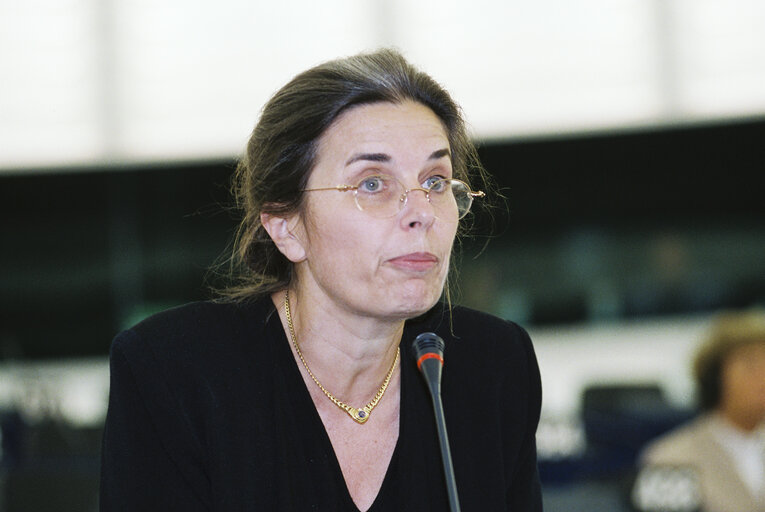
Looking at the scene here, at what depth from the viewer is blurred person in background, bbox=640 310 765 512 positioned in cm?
312

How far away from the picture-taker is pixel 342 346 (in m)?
1.80

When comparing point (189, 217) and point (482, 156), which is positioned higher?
point (482, 156)

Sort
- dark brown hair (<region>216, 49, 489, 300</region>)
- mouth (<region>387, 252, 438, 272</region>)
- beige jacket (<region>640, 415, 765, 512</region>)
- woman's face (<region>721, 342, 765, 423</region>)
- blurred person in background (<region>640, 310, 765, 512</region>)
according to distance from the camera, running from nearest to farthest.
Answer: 1. mouth (<region>387, 252, 438, 272</region>)
2. dark brown hair (<region>216, 49, 489, 300</region>)
3. beige jacket (<region>640, 415, 765, 512</region>)
4. blurred person in background (<region>640, 310, 765, 512</region>)
5. woman's face (<region>721, 342, 765, 423</region>)

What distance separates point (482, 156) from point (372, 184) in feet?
14.6

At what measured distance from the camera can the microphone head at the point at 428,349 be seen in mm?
1464

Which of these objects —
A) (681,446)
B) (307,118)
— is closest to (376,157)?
(307,118)

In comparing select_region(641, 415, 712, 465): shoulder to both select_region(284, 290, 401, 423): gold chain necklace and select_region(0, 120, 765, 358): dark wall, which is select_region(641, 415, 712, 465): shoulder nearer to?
select_region(284, 290, 401, 423): gold chain necklace

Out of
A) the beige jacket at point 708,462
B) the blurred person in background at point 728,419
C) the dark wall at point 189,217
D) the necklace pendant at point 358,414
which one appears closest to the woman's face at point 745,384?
the blurred person in background at point 728,419

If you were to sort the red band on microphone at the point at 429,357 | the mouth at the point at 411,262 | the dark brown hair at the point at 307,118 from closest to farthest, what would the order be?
the red band on microphone at the point at 429,357
the mouth at the point at 411,262
the dark brown hair at the point at 307,118

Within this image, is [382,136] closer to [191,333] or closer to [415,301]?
[415,301]

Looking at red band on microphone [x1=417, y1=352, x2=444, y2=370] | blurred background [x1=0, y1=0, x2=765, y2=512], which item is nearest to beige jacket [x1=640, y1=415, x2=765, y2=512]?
red band on microphone [x1=417, y1=352, x2=444, y2=370]

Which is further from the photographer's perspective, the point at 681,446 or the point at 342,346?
the point at 681,446

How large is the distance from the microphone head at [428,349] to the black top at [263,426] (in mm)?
323

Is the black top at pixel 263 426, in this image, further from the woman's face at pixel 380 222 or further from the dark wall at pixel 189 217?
the dark wall at pixel 189 217
